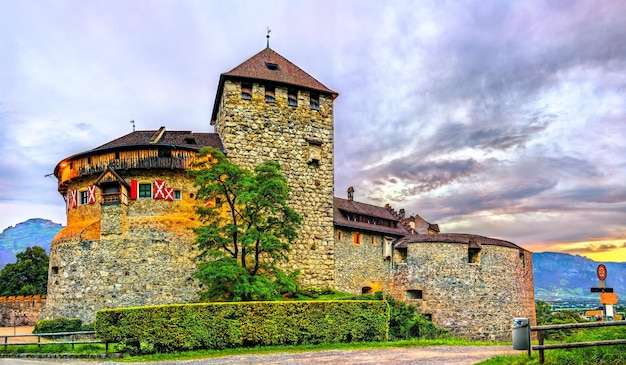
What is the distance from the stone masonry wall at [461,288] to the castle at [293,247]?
0.21 feet

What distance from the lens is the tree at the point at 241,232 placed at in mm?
24141

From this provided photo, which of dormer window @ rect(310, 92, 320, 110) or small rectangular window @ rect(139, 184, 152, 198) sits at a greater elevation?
Answer: dormer window @ rect(310, 92, 320, 110)

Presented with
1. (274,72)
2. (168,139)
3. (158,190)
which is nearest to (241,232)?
(158,190)

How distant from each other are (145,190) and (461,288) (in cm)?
2015

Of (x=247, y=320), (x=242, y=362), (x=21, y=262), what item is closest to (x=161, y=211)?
(x=247, y=320)

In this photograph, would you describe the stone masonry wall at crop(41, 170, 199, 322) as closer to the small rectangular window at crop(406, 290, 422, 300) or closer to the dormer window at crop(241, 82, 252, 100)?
the dormer window at crop(241, 82, 252, 100)

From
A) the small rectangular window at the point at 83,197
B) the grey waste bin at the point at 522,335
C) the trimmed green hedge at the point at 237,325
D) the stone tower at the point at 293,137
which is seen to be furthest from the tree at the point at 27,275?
the grey waste bin at the point at 522,335

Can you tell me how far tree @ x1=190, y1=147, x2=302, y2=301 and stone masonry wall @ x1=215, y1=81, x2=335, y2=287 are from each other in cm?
439

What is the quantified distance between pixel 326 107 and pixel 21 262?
28082 mm

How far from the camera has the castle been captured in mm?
28141

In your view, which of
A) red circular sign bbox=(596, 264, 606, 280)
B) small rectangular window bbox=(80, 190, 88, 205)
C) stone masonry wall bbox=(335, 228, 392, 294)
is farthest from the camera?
stone masonry wall bbox=(335, 228, 392, 294)

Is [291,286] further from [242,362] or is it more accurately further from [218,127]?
[218,127]

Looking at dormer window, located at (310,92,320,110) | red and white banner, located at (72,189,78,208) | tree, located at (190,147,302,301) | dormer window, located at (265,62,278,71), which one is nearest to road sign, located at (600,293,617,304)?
tree, located at (190,147,302,301)

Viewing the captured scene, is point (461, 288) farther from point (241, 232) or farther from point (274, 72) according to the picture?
point (274, 72)
